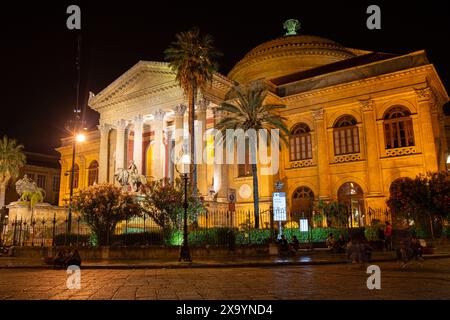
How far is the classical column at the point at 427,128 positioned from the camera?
2767 cm

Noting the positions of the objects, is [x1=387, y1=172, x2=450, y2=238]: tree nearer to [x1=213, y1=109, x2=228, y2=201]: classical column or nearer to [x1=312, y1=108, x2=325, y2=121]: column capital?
[x1=312, y1=108, x2=325, y2=121]: column capital

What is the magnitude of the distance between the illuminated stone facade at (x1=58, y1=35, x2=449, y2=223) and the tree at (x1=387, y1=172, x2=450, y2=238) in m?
6.25

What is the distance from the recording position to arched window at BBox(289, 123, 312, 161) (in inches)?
1320

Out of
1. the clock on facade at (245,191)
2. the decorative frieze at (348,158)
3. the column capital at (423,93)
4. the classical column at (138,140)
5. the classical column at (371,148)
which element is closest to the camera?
the column capital at (423,93)

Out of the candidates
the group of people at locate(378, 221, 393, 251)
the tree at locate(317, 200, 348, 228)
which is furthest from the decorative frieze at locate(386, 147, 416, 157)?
the group of people at locate(378, 221, 393, 251)

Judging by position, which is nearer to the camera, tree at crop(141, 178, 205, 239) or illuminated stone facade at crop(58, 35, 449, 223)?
tree at crop(141, 178, 205, 239)

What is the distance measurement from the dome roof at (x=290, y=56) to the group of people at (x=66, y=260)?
3094 centimetres

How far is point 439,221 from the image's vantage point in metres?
21.9

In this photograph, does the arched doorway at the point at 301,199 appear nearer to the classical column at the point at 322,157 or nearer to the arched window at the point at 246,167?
the classical column at the point at 322,157

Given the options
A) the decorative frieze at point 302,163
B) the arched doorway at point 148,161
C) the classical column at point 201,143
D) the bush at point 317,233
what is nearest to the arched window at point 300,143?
the decorative frieze at point 302,163

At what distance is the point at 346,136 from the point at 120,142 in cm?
1931

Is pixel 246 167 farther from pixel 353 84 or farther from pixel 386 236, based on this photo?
pixel 386 236

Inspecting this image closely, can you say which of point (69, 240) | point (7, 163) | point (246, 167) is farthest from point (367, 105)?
point (7, 163)
